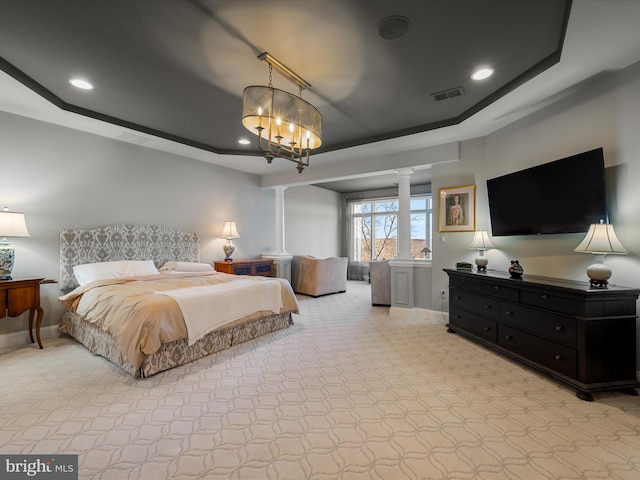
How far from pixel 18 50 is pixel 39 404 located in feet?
9.09

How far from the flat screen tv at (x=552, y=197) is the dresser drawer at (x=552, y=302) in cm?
74

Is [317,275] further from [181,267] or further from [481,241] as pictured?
[481,241]

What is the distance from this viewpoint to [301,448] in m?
1.70

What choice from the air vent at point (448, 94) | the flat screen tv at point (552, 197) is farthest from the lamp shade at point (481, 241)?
the air vent at point (448, 94)

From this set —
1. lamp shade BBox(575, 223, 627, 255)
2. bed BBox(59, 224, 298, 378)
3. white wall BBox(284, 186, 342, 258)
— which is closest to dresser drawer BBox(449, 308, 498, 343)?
lamp shade BBox(575, 223, 627, 255)

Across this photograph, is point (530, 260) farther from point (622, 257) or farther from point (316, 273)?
point (316, 273)

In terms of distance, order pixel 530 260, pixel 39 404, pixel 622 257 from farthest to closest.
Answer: pixel 530 260
pixel 622 257
pixel 39 404

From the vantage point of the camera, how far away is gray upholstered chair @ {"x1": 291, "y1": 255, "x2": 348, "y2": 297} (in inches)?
247

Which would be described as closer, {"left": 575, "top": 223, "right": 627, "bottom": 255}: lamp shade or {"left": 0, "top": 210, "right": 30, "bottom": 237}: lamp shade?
{"left": 575, "top": 223, "right": 627, "bottom": 255}: lamp shade

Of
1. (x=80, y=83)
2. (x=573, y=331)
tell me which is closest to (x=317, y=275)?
(x=573, y=331)

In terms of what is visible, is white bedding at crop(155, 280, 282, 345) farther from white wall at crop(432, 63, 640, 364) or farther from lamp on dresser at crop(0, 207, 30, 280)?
white wall at crop(432, 63, 640, 364)

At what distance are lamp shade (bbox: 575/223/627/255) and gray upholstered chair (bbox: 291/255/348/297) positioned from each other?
4.48m

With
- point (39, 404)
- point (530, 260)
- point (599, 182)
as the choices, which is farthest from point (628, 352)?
point (39, 404)

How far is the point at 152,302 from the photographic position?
2.62 metres
